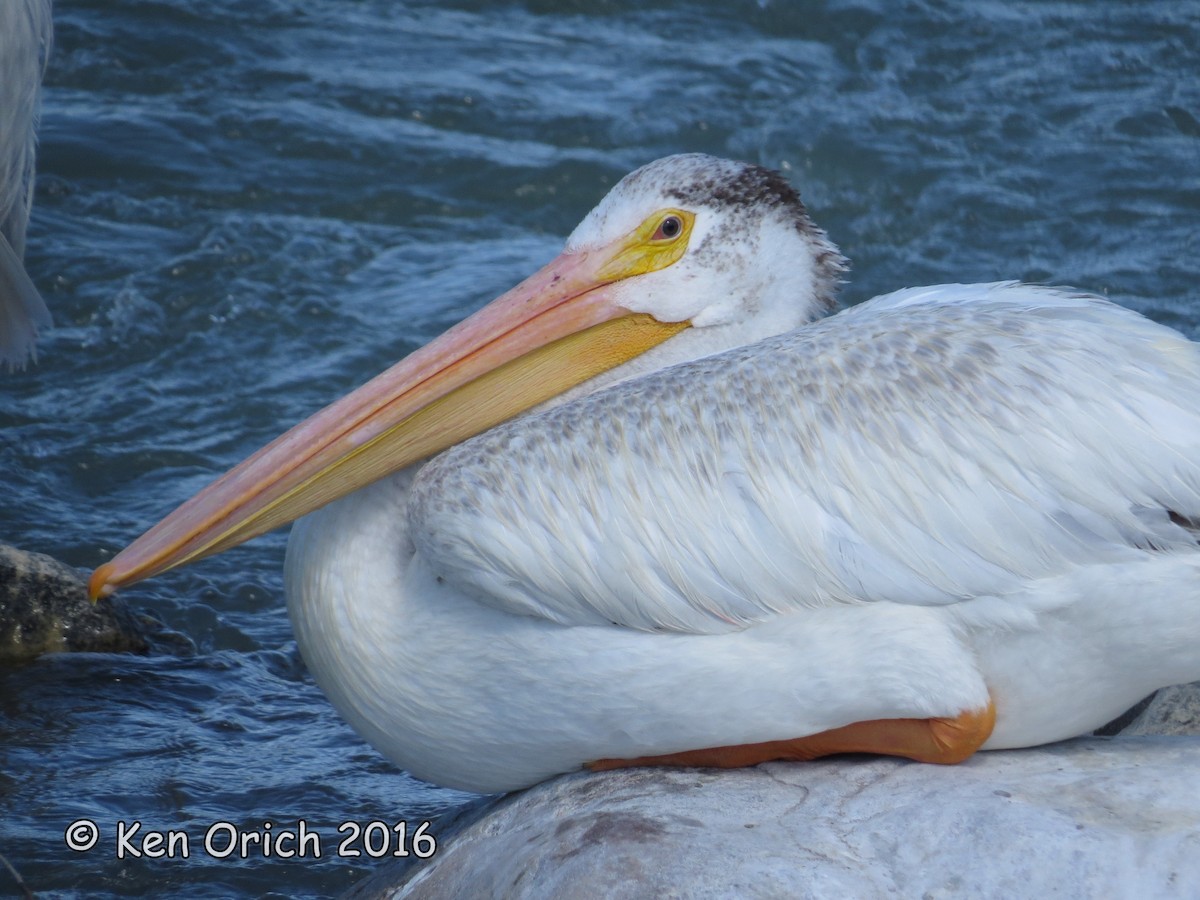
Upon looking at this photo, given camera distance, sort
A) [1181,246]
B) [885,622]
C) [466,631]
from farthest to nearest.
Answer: [1181,246] → [466,631] → [885,622]

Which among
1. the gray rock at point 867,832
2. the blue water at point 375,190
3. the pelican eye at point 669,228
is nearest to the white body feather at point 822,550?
the gray rock at point 867,832

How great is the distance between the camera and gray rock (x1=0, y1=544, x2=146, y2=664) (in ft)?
15.3

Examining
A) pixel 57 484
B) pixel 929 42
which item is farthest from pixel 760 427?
pixel 929 42

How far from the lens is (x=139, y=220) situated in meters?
7.39

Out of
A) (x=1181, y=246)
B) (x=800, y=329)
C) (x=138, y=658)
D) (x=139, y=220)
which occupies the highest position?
(x=800, y=329)

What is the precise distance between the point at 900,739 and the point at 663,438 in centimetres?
75

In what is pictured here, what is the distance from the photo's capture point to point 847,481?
10.3ft

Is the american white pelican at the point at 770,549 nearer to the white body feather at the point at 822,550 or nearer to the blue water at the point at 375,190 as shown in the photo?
the white body feather at the point at 822,550

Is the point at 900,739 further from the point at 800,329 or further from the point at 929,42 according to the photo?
the point at 929,42

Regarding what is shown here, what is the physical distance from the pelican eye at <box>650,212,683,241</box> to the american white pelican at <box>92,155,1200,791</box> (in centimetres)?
41

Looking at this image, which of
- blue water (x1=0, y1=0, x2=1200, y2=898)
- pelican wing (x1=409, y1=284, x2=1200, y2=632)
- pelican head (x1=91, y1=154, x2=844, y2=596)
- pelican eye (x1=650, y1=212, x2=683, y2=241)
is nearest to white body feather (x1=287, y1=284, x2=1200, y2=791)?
pelican wing (x1=409, y1=284, x2=1200, y2=632)

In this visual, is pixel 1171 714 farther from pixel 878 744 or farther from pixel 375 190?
pixel 375 190

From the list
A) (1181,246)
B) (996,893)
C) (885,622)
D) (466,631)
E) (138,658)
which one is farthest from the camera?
(1181,246)

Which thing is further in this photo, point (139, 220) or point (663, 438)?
point (139, 220)
